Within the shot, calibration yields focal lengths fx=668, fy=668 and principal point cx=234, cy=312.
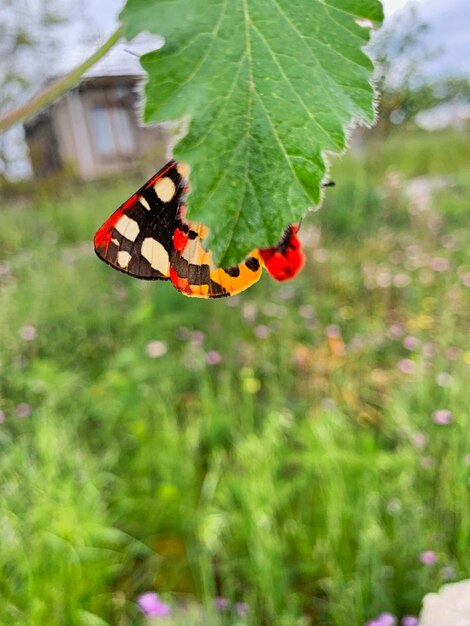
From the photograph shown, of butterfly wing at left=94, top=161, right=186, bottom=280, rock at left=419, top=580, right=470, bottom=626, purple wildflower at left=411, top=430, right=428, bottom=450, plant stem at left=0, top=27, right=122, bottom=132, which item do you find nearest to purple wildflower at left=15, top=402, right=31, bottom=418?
purple wildflower at left=411, top=430, right=428, bottom=450

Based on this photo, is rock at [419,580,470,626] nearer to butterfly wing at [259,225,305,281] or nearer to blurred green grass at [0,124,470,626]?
blurred green grass at [0,124,470,626]

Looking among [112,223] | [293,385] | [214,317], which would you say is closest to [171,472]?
[293,385]

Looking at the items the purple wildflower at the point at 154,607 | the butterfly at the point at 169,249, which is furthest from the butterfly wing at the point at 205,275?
the purple wildflower at the point at 154,607

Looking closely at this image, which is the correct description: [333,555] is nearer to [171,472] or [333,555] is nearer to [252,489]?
[252,489]

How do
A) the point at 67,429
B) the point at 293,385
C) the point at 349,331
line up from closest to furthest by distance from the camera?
the point at 67,429
the point at 293,385
the point at 349,331

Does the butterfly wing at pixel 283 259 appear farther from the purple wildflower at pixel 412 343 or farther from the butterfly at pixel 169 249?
the purple wildflower at pixel 412 343

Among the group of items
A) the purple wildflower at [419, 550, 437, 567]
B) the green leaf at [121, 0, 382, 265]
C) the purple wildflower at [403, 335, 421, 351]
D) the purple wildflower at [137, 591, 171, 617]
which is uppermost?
the green leaf at [121, 0, 382, 265]

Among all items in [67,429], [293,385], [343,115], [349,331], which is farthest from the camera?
[349,331]
